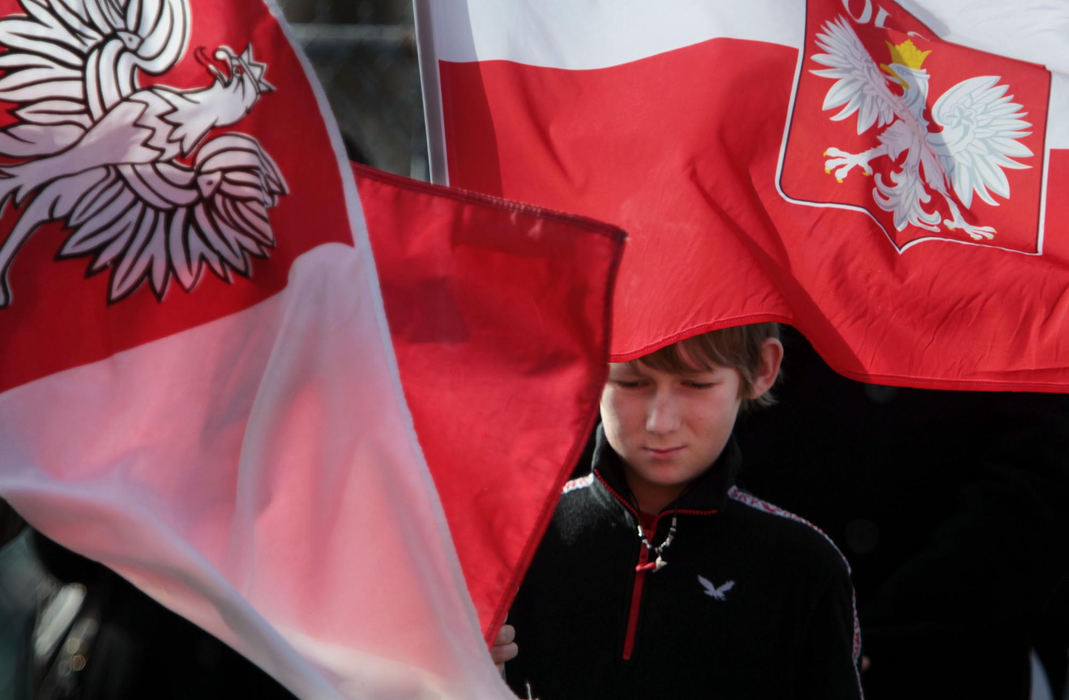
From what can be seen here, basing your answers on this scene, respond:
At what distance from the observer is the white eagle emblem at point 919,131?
200cm

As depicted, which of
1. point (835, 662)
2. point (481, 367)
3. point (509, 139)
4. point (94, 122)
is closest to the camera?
point (94, 122)

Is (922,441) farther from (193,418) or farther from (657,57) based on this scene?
(193,418)

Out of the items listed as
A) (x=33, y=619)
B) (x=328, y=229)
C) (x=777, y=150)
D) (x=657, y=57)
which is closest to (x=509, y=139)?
(x=657, y=57)

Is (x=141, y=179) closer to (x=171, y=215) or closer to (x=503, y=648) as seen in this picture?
(x=171, y=215)

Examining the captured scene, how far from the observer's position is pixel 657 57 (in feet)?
6.61

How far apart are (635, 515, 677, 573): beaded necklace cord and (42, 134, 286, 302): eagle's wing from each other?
0.82 metres

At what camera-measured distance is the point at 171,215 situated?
1399 mm

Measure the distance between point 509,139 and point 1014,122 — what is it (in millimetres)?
825

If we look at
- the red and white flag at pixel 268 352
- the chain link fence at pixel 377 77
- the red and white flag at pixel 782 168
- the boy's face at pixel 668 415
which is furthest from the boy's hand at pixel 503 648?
the chain link fence at pixel 377 77

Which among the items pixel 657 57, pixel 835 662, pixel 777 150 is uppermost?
pixel 657 57

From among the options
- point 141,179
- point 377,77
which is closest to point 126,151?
point 141,179

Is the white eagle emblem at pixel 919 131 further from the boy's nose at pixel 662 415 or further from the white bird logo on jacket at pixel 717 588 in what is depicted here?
the white bird logo on jacket at pixel 717 588

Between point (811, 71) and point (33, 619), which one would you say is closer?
point (33, 619)

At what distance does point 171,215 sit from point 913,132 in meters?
1.20
